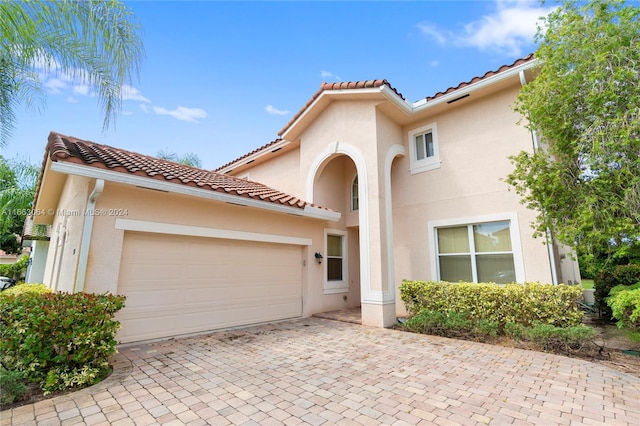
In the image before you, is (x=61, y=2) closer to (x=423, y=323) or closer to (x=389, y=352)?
(x=389, y=352)

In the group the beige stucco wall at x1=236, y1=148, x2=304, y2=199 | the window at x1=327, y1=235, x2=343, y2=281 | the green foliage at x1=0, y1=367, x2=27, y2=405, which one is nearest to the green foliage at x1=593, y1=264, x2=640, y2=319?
the window at x1=327, y1=235, x2=343, y2=281

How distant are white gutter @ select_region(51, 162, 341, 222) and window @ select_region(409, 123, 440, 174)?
399 cm

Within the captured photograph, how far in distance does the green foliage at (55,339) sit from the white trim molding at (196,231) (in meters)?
2.15

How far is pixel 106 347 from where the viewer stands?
16.4ft

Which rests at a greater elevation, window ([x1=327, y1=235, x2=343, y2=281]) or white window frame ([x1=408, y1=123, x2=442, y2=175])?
white window frame ([x1=408, y1=123, x2=442, y2=175])

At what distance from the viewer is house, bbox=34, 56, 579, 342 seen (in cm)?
691

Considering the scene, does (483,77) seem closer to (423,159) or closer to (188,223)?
(423,159)

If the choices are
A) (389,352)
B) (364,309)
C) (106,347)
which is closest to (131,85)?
(106,347)

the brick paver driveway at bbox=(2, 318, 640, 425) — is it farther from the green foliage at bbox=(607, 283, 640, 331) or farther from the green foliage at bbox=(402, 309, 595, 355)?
the green foliage at bbox=(607, 283, 640, 331)

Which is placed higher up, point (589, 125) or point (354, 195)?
point (354, 195)

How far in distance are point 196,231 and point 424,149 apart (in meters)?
8.39

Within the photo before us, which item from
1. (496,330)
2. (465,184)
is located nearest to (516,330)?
(496,330)

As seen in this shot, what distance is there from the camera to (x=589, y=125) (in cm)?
632

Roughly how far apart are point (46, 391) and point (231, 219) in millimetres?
5213
